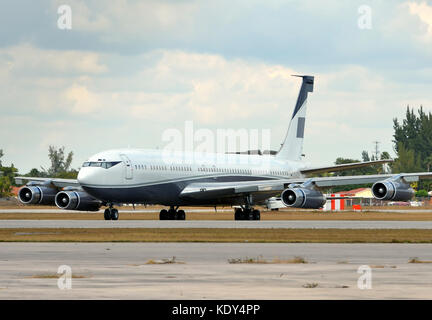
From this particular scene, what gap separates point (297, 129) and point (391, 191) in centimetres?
2922

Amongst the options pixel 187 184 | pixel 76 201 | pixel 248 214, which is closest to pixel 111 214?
pixel 76 201

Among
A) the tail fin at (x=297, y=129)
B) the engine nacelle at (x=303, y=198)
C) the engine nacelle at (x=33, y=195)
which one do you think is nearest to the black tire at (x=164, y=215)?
the engine nacelle at (x=33, y=195)

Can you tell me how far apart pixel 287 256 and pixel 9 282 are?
11.3 m

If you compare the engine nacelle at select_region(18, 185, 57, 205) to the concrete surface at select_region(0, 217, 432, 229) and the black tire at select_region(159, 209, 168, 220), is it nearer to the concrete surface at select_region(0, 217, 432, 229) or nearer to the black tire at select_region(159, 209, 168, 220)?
the black tire at select_region(159, 209, 168, 220)

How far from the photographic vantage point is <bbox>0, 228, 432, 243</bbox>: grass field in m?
39.2

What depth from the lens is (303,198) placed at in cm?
6481

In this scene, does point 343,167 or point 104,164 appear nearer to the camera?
point 104,164

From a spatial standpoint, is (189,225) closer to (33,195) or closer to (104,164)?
(104,164)

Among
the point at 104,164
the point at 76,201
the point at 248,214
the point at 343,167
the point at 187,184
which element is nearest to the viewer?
the point at 104,164

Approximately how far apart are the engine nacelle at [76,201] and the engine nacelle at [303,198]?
15460 mm

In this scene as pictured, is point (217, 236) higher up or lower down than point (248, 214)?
lower down

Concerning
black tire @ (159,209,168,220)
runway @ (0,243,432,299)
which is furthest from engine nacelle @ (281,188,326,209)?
runway @ (0,243,432,299)

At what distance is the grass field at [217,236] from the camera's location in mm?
39188
